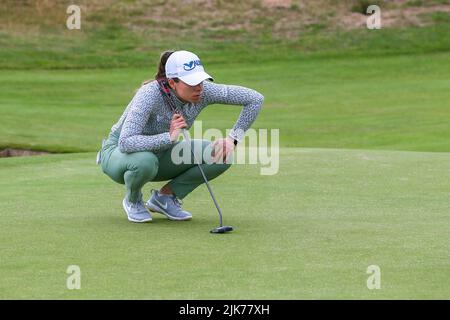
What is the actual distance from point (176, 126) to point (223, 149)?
54 centimetres

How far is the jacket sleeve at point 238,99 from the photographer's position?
25.1ft

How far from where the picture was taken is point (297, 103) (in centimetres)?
2439

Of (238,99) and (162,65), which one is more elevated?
(162,65)

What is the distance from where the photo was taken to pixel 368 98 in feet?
80.9

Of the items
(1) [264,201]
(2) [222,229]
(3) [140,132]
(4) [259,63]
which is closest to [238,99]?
(3) [140,132]

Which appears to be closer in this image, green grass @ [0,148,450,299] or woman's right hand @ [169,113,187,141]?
green grass @ [0,148,450,299]

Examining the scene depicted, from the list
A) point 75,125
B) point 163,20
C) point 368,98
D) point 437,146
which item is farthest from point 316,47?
point 437,146

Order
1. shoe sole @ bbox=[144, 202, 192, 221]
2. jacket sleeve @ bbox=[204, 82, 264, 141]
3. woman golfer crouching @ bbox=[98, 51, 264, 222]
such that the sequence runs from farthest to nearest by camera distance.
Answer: shoe sole @ bbox=[144, 202, 192, 221] < jacket sleeve @ bbox=[204, 82, 264, 141] < woman golfer crouching @ bbox=[98, 51, 264, 222]

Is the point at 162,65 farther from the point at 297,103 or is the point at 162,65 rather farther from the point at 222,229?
the point at 297,103

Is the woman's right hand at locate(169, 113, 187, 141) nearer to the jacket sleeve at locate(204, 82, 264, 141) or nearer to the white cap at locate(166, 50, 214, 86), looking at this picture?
the white cap at locate(166, 50, 214, 86)

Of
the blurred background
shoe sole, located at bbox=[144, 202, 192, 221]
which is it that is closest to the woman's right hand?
shoe sole, located at bbox=[144, 202, 192, 221]

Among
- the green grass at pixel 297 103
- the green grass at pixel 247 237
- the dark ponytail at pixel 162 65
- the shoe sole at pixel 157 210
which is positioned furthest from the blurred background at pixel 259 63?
the dark ponytail at pixel 162 65

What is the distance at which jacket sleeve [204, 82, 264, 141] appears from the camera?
25.1 ft
